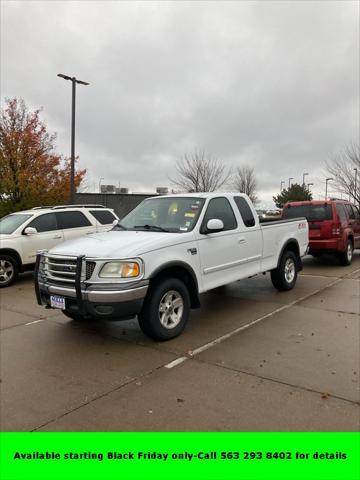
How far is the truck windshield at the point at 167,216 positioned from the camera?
5680 millimetres

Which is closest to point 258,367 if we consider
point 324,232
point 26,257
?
point 26,257

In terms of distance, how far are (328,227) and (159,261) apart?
765cm

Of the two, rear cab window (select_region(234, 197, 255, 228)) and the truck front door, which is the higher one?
rear cab window (select_region(234, 197, 255, 228))

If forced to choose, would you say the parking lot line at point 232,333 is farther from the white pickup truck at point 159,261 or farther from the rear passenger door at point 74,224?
the rear passenger door at point 74,224

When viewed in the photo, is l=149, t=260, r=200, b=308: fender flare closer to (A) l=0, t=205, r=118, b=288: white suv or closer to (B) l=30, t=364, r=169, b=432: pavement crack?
(B) l=30, t=364, r=169, b=432: pavement crack

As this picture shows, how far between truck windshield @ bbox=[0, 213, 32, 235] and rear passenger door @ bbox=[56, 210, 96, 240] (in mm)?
836

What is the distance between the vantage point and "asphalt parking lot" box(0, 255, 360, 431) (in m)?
3.26

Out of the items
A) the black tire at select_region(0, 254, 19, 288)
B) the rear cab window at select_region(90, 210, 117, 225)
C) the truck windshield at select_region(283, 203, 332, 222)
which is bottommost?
the black tire at select_region(0, 254, 19, 288)

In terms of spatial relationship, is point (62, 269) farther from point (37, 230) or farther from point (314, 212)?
point (314, 212)

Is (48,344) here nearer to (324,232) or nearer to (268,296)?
(268,296)

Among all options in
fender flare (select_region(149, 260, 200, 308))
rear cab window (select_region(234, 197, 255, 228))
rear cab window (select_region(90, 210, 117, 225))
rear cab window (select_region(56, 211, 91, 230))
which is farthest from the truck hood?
rear cab window (select_region(90, 210, 117, 225))

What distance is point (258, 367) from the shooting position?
13.9 ft

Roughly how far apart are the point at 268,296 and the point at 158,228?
296cm

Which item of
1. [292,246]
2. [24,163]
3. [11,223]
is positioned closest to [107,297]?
[292,246]
